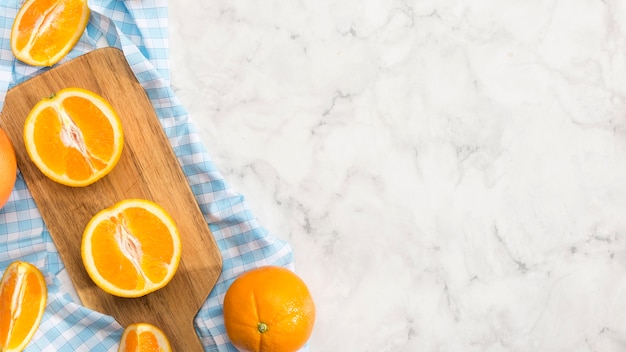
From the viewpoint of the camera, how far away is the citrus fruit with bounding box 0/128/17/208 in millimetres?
1225

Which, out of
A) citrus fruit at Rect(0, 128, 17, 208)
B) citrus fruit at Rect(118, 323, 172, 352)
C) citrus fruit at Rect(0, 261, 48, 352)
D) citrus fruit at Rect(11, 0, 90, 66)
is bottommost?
citrus fruit at Rect(118, 323, 172, 352)

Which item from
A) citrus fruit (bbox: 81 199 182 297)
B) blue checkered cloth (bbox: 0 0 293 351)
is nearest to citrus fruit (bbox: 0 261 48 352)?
blue checkered cloth (bbox: 0 0 293 351)

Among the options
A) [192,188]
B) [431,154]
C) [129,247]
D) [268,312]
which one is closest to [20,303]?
[129,247]

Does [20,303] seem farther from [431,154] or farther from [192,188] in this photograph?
[431,154]

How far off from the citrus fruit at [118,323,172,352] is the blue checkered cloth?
42mm

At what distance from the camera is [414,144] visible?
1.43m

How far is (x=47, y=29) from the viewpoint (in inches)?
52.0

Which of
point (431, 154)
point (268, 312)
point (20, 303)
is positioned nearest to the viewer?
point (268, 312)

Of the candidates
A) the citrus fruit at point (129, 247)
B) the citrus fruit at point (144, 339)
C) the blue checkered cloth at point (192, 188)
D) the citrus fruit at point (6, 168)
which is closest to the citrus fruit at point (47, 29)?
the blue checkered cloth at point (192, 188)

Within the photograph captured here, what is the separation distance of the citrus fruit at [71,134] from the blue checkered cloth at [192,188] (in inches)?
4.1

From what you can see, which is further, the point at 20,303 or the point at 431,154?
the point at 431,154

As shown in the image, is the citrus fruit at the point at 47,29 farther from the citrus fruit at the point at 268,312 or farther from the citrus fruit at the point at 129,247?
the citrus fruit at the point at 268,312

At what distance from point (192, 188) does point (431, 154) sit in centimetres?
52

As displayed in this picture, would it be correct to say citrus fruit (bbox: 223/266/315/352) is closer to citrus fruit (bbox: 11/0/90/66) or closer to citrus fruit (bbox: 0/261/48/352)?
citrus fruit (bbox: 0/261/48/352)
